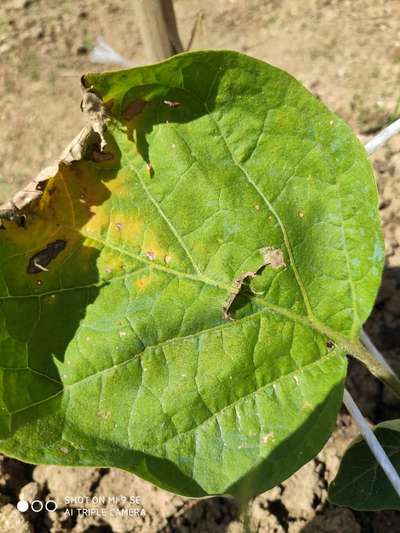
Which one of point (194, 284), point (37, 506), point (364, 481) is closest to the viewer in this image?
point (194, 284)

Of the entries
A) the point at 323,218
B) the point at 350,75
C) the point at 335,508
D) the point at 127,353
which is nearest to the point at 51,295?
the point at 127,353

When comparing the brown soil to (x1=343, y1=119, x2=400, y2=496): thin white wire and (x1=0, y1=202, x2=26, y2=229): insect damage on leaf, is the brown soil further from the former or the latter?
(x1=0, y1=202, x2=26, y2=229): insect damage on leaf

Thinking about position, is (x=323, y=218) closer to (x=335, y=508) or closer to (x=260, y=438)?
(x=260, y=438)

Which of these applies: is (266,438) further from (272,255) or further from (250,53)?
(250,53)

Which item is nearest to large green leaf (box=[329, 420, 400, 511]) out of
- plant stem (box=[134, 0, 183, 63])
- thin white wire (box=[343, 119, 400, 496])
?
thin white wire (box=[343, 119, 400, 496])

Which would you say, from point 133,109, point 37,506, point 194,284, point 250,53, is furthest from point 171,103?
point 250,53

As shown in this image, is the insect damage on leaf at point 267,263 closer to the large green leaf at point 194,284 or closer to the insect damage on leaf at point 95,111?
the large green leaf at point 194,284
